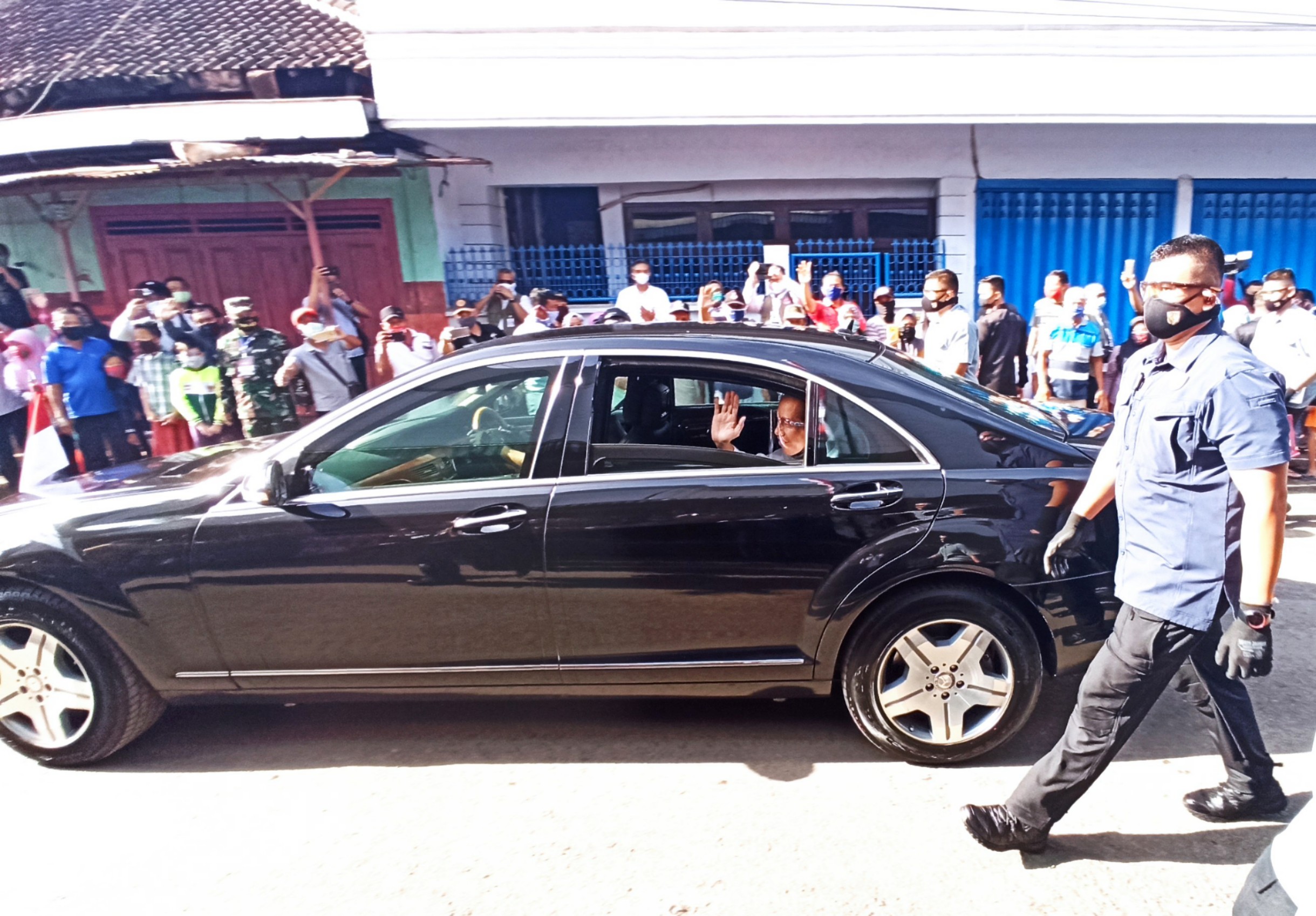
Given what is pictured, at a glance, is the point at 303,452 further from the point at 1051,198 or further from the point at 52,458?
the point at 1051,198

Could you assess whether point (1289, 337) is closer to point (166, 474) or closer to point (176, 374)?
point (166, 474)

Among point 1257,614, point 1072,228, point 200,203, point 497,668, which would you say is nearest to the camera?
point 1257,614

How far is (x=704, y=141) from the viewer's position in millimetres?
9320

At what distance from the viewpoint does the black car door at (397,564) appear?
2.98 metres

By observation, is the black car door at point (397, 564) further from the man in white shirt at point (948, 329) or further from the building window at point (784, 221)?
the building window at point (784, 221)

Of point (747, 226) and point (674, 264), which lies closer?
point (674, 264)

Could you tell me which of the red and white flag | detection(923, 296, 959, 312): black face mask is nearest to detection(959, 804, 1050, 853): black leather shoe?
detection(923, 296, 959, 312): black face mask

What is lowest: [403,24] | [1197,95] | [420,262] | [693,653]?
[693,653]

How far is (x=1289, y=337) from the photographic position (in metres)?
6.21

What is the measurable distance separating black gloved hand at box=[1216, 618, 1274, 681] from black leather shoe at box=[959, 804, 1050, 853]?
72cm

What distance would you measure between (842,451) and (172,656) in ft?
8.28

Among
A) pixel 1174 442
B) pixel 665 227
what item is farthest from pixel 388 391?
pixel 665 227

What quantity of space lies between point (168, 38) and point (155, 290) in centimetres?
388

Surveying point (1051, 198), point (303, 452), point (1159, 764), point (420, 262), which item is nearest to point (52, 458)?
point (420, 262)
